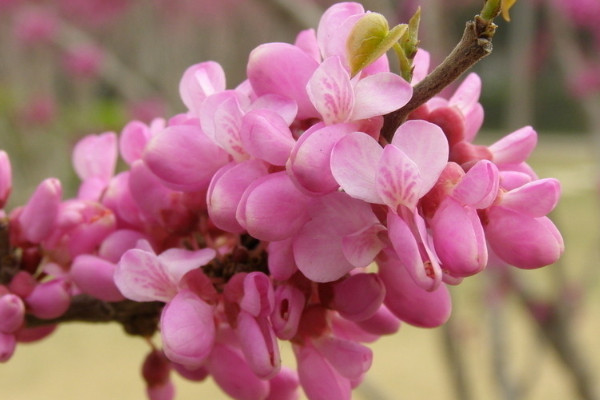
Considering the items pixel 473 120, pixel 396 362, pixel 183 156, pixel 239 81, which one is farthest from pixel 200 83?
pixel 239 81

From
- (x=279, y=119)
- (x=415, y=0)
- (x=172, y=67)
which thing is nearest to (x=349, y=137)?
(x=279, y=119)

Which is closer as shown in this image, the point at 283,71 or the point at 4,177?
the point at 283,71

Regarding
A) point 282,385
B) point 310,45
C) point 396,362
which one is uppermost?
point 310,45

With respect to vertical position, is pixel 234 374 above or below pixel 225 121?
below

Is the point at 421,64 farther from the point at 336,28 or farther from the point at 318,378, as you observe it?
the point at 318,378

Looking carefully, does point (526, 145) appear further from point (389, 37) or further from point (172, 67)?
point (172, 67)

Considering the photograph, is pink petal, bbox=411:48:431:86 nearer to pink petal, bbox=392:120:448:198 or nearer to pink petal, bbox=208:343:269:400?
pink petal, bbox=392:120:448:198
